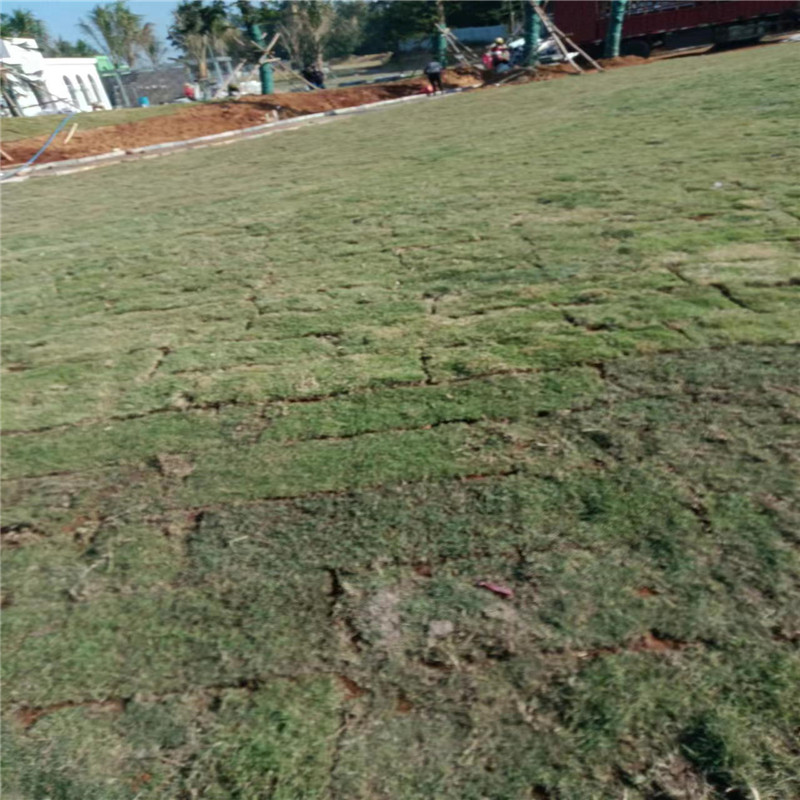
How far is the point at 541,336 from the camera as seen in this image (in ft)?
13.5

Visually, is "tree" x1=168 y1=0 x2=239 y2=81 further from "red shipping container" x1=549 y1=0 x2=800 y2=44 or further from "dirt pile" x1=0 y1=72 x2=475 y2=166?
"red shipping container" x1=549 y1=0 x2=800 y2=44

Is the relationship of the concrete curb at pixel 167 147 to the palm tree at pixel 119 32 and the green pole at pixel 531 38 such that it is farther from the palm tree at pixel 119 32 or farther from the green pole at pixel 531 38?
the palm tree at pixel 119 32

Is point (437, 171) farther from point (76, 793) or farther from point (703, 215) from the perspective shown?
point (76, 793)

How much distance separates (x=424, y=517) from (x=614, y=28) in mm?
25981

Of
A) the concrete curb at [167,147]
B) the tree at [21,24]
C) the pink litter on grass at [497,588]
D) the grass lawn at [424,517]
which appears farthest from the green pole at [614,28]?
the tree at [21,24]

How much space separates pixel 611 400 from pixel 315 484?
54.2 inches

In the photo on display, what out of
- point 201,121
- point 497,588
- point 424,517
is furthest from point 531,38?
point 497,588

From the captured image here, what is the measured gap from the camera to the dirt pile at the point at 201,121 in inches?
757

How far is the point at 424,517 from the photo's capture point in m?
2.78

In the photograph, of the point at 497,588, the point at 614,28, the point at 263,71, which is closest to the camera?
the point at 497,588

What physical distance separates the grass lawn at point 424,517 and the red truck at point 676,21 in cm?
2297

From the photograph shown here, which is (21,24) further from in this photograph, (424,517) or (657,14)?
(424,517)

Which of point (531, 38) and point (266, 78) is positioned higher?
point (531, 38)

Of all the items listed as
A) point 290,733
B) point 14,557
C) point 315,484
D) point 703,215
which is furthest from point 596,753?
point 703,215
